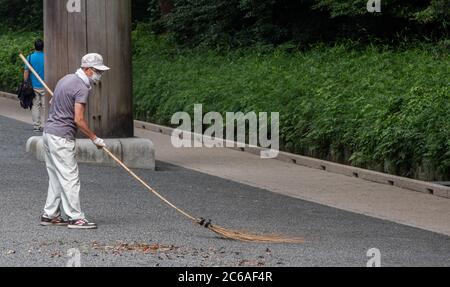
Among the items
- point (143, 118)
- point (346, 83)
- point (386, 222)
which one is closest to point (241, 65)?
point (143, 118)

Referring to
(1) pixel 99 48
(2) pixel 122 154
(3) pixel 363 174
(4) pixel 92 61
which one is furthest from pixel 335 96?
(4) pixel 92 61

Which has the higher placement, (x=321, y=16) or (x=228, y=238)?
(x=321, y=16)

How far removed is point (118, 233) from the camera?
1248 centimetres

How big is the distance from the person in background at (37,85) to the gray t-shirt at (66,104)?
942cm

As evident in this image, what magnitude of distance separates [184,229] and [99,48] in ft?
20.5

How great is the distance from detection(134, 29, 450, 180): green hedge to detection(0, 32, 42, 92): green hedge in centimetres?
425

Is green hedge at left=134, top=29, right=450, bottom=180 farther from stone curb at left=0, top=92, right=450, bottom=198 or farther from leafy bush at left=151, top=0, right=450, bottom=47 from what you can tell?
leafy bush at left=151, top=0, right=450, bottom=47

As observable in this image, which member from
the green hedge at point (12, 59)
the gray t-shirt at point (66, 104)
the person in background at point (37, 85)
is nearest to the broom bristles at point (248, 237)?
the gray t-shirt at point (66, 104)

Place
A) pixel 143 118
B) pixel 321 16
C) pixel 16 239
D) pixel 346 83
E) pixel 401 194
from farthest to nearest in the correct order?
1. pixel 321 16
2. pixel 143 118
3. pixel 346 83
4. pixel 401 194
5. pixel 16 239

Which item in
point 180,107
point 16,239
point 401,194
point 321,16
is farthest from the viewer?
point 321,16

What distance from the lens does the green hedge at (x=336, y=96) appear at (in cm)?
1730

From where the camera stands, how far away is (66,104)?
12609 mm
